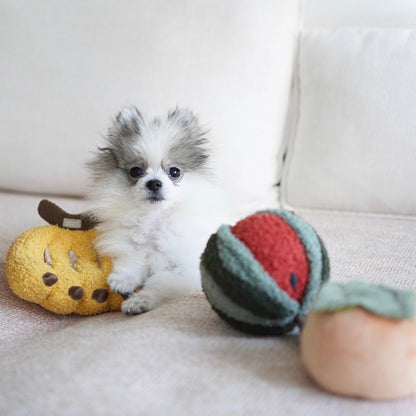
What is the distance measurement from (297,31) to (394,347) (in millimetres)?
1527

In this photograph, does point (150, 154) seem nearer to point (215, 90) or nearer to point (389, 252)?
point (215, 90)

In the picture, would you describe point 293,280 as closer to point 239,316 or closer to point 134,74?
point 239,316

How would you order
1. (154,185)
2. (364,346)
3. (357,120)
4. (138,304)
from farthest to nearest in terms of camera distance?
1. (357,120)
2. (154,185)
3. (138,304)
4. (364,346)

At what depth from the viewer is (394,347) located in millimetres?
595

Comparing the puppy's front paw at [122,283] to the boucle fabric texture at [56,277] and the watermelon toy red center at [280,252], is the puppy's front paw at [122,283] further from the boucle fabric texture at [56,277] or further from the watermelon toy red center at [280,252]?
the watermelon toy red center at [280,252]

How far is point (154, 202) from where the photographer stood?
1192 millimetres

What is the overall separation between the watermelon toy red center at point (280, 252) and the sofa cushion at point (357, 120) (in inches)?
39.7

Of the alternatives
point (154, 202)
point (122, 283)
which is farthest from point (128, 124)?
point (122, 283)

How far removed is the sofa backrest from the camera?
63.8 inches

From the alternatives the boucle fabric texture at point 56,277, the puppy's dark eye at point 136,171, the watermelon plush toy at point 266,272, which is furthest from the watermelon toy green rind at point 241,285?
the puppy's dark eye at point 136,171

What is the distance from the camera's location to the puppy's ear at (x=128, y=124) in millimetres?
1270

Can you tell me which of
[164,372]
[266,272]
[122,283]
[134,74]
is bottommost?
[122,283]

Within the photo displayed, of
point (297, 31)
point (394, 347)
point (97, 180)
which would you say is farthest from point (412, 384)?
point (297, 31)

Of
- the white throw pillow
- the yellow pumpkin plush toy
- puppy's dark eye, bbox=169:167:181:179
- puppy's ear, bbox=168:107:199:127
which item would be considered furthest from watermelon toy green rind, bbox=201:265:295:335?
the white throw pillow
